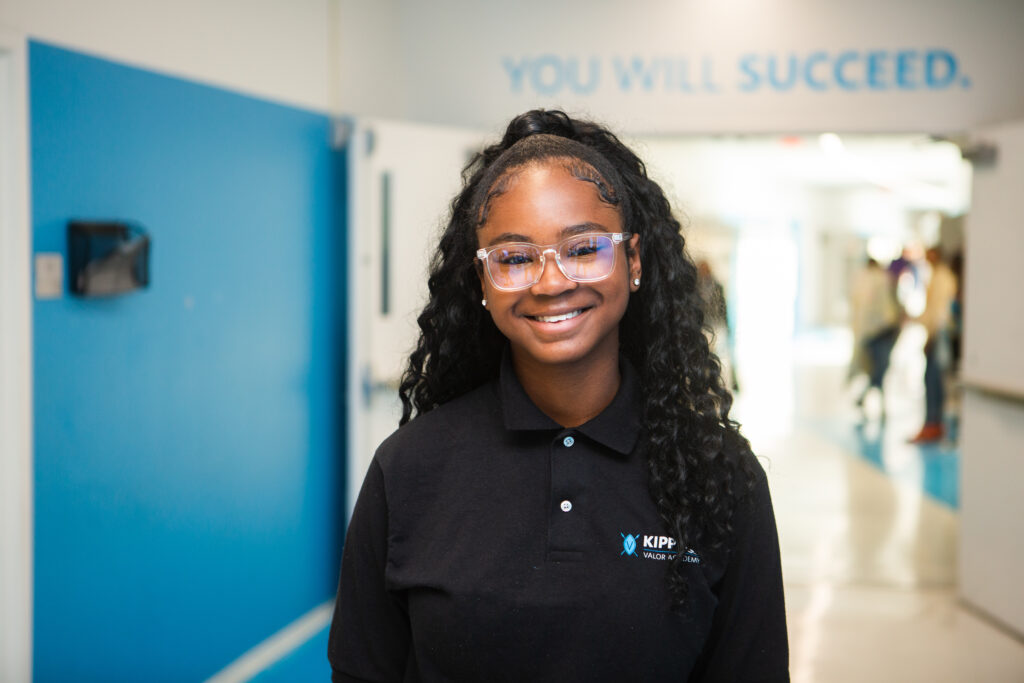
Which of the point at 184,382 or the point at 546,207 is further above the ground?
the point at 546,207

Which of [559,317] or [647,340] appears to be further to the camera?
[647,340]

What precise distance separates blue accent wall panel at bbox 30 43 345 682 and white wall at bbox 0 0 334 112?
0.20 ft

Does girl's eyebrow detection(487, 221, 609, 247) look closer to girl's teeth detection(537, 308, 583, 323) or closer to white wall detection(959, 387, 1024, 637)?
girl's teeth detection(537, 308, 583, 323)

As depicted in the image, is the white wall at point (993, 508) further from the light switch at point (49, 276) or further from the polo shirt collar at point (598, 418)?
the light switch at point (49, 276)

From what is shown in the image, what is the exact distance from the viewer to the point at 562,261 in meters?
1.21

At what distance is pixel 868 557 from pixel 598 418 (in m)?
4.43

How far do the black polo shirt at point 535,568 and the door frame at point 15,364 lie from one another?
157cm

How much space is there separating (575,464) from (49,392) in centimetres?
191

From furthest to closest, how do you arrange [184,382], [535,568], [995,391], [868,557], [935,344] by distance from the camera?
[935,344], [868,557], [995,391], [184,382], [535,568]

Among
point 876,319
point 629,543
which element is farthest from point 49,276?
point 876,319

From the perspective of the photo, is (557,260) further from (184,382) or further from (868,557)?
(868,557)

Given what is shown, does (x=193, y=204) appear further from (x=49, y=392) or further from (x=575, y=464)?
(x=575, y=464)

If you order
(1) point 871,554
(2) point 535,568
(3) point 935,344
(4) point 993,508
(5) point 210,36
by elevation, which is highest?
(5) point 210,36

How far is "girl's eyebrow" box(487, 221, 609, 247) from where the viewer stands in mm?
1216
